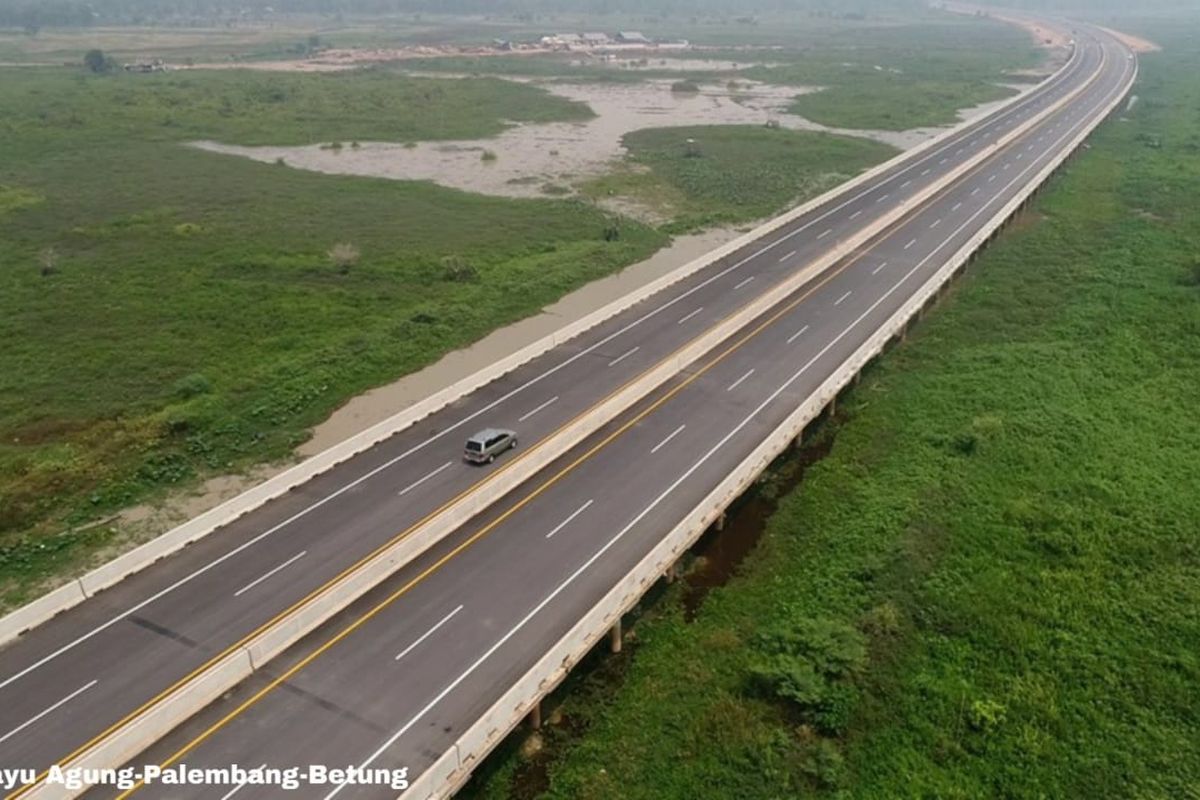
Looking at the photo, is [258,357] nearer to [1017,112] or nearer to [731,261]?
[731,261]

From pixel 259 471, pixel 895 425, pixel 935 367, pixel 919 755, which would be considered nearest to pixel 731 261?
pixel 935 367

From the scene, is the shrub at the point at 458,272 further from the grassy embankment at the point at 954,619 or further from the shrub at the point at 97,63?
the shrub at the point at 97,63

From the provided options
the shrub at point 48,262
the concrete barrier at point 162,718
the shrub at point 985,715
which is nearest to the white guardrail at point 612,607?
the concrete barrier at point 162,718

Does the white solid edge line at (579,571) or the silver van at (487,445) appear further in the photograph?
the silver van at (487,445)

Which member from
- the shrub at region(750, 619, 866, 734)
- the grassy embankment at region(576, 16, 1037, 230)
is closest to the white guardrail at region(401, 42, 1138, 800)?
the shrub at region(750, 619, 866, 734)

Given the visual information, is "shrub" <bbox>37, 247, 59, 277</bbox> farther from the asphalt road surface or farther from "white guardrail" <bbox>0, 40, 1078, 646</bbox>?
the asphalt road surface

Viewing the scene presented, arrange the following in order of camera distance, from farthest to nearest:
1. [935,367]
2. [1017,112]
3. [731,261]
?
[1017,112] → [731,261] → [935,367]
